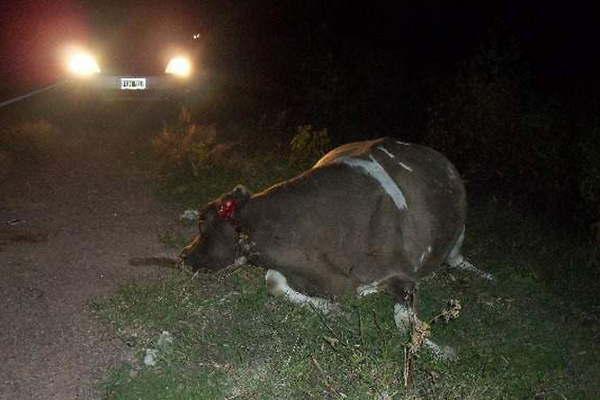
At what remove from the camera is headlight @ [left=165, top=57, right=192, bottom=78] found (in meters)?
11.3

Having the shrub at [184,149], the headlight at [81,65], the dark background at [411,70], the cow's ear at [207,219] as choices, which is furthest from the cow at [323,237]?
the headlight at [81,65]

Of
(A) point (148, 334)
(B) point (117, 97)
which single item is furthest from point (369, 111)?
(A) point (148, 334)

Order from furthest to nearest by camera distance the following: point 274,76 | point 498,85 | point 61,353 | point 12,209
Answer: point 274,76
point 498,85
point 12,209
point 61,353

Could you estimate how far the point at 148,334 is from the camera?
4.44m

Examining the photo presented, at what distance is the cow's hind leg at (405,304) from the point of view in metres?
4.63

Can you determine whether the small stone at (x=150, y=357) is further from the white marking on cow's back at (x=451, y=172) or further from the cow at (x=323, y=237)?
the white marking on cow's back at (x=451, y=172)

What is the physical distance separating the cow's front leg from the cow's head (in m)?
0.31

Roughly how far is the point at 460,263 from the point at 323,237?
7.04ft

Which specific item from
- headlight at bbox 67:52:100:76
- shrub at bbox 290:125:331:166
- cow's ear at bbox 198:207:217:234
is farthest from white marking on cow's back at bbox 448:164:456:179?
headlight at bbox 67:52:100:76

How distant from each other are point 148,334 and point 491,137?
248 inches

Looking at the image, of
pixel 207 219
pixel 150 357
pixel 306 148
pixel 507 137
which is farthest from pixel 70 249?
pixel 507 137

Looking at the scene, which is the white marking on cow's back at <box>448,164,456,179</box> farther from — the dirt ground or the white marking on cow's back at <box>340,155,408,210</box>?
the dirt ground

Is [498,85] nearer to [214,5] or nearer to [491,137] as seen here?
[491,137]

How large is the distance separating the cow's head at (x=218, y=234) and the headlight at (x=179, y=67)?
22.5 ft
